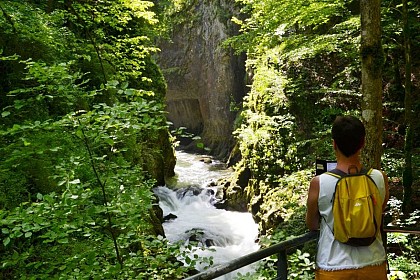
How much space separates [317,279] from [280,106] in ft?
28.4

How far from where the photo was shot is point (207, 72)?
93.8 ft

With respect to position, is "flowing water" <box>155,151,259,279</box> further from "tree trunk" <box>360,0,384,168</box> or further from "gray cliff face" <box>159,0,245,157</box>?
"gray cliff face" <box>159,0,245,157</box>

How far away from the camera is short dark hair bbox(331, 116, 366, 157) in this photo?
1.93m

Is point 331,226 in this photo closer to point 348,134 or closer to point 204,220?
A: point 348,134

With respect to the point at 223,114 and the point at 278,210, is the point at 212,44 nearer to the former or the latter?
the point at 223,114

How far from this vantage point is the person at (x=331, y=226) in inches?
76.1

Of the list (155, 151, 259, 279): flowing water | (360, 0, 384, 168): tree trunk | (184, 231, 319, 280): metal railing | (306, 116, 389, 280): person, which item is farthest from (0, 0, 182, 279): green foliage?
(155, 151, 259, 279): flowing water

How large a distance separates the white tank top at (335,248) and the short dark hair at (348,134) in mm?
180

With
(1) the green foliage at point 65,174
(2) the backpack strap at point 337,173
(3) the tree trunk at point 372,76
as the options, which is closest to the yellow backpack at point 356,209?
(2) the backpack strap at point 337,173

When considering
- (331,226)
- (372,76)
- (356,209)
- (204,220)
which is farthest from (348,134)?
(204,220)

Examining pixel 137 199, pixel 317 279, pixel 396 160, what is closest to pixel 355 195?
pixel 317 279

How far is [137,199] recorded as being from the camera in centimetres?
352

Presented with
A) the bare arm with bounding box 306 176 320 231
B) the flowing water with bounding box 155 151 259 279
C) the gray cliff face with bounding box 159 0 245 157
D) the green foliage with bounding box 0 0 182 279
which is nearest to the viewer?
the bare arm with bounding box 306 176 320 231

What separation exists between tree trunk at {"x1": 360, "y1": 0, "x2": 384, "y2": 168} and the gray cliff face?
73.2 ft
